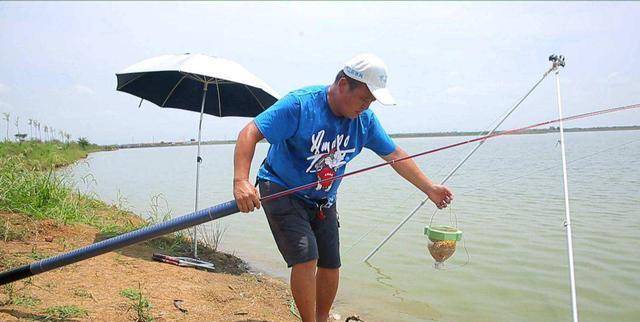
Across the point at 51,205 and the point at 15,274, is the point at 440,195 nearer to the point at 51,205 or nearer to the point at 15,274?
the point at 15,274

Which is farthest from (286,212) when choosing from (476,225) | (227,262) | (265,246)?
(476,225)

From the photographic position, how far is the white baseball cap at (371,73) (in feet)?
7.69

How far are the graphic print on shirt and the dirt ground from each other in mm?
1246

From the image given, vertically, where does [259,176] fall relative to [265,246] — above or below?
above

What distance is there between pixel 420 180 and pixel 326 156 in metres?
0.69

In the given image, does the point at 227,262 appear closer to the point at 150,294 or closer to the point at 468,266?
the point at 150,294

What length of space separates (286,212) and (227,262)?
280cm

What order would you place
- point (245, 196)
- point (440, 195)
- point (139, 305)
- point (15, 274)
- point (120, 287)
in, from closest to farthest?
point (245, 196)
point (15, 274)
point (139, 305)
point (440, 195)
point (120, 287)

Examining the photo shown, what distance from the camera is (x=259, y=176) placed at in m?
2.68

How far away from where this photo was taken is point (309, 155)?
252 centimetres

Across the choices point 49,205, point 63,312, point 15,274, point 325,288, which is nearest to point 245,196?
point 325,288

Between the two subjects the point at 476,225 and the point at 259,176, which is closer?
the point at 259,176

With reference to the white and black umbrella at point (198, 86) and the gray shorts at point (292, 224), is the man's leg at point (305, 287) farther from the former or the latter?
the white and black umbrella at point (198, 86)

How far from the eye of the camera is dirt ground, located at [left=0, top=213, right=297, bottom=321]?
2.81 metres
